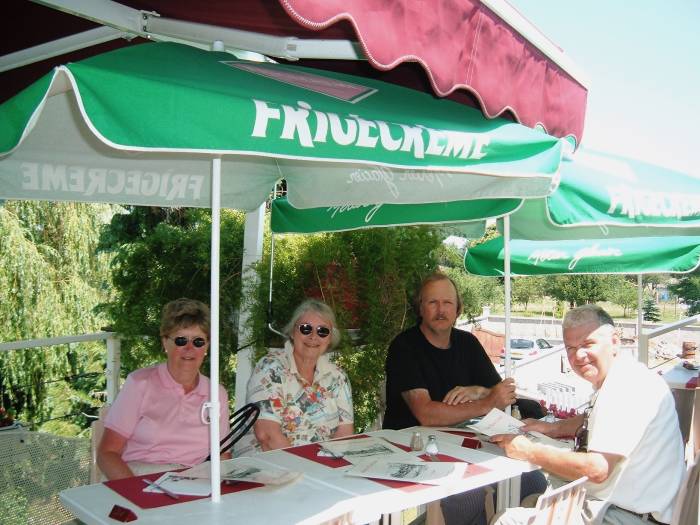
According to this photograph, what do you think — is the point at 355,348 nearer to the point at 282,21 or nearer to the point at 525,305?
the point at 282,21

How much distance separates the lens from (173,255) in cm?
474

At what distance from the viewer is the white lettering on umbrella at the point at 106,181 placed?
3.07m

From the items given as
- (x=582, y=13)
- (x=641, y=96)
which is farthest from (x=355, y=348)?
(x=641, y=96)

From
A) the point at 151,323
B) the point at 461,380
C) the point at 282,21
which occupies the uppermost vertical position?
the point at 282,21

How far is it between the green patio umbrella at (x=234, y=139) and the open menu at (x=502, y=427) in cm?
111

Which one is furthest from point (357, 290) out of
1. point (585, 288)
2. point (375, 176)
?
point (585, 288)

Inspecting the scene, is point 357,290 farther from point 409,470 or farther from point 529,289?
point 529,289

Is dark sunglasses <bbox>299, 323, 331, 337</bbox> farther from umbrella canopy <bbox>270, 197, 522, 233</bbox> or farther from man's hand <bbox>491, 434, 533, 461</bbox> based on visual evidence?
man's hand <bbox>491, 434, 533, 461</bbox>

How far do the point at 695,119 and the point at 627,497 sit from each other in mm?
45449

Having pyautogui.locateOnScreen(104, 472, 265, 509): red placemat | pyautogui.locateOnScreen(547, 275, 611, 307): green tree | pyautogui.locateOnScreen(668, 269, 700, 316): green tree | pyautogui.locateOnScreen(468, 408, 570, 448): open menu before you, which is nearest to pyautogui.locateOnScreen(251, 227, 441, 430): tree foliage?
pyautogui.locateOnScreen(468, 408, 570, 448): open menu

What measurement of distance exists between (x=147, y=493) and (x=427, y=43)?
1797 mm

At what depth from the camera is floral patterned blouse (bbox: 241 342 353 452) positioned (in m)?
3.21

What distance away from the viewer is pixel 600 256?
6.12 meters

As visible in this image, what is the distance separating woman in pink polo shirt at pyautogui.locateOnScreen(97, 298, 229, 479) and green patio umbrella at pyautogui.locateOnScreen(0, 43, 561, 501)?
86cm
